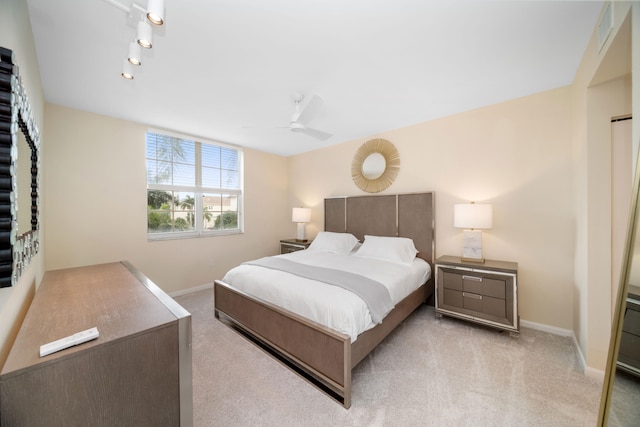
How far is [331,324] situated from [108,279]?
1695mm

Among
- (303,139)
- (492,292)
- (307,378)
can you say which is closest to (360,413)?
(307,378)

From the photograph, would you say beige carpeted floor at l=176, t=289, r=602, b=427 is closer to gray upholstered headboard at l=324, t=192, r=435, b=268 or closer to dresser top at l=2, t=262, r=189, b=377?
dresser top at l=2, t=262, r=189, b=377

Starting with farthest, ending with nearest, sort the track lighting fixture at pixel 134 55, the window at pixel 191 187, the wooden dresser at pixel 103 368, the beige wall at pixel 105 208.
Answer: the window at pixel 191 187, the beige wall at pixel 105 208, the track lighting fixture at pixel 134 55, the wooden dresser at pixel 103 368

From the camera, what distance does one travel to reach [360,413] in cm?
161

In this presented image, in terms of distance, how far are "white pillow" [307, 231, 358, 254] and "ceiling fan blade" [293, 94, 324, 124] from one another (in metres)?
1.91

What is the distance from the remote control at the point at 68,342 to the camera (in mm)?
847

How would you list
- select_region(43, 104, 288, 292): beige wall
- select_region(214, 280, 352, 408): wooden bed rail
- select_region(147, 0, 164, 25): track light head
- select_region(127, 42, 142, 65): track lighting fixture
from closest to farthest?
select_region(147, 0, 164, 25): track light head
select_region(127, 42, 142, 65): track lighting fixture
select_region(214, 280, 352, 408): wooden bed rail
select_region(43, 104, 288, 292): beige wall

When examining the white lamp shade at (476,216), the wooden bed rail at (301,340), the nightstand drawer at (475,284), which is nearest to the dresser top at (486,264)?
the nightstand drawer at (475,284)

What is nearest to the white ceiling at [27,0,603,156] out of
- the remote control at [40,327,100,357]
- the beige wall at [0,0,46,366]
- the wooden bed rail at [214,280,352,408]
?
the beige wall at [0,0,46,366]

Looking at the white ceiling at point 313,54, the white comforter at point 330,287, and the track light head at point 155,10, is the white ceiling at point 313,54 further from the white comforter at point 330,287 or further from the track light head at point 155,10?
the white comforter at point 330,287

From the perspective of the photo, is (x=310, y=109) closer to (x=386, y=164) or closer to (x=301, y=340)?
(x=386, y=164)

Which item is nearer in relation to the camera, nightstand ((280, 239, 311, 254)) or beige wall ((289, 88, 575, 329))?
beige wall ((289, 88, 575, 329))

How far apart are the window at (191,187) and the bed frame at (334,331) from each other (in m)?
1.58

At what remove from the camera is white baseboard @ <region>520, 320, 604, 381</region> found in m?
1.88
